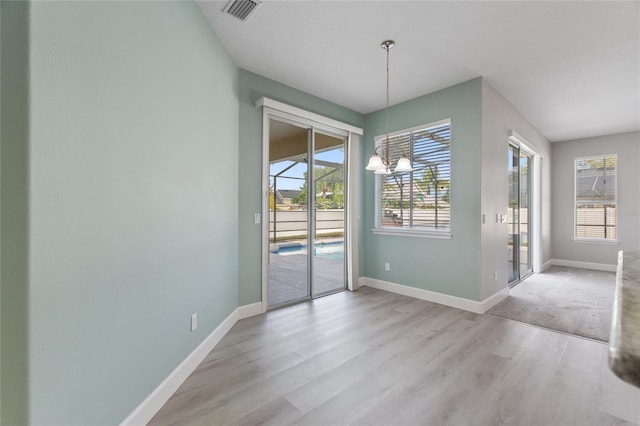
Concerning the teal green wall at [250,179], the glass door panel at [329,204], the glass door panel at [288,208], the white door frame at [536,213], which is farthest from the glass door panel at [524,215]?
the teal green wall at [250,179]

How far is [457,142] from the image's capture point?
361 cm

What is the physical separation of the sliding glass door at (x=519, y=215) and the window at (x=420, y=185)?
58.8 inches

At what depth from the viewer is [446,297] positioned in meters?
3.68

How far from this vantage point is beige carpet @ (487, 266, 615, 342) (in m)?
3.05

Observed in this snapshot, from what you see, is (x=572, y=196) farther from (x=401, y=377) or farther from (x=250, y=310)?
(x=250, y=310)

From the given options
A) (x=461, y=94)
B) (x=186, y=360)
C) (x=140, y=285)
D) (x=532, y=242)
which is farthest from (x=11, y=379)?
(x=532, y=242)

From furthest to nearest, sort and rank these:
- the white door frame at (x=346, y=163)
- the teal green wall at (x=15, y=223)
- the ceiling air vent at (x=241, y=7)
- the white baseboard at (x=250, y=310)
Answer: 1. the white door frame at (x=346, y=163)
2. the white baseboard at (x=250, y=310)
3. the ceiling air vent at (x=241, y=7)
4. the teal green wall at (x=15, y=223)

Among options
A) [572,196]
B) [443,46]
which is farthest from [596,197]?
[443,46]

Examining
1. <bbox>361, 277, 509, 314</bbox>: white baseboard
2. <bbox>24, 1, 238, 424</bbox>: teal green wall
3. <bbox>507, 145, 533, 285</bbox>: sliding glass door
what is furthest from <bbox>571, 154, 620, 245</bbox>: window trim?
<bbox>24, 1, 238, 424</bbox>: teal green wall

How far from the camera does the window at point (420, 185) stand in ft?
12.5

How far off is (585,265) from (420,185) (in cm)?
493

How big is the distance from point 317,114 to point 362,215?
1.78m

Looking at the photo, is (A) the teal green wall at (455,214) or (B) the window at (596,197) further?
(B) the window at (596,197)

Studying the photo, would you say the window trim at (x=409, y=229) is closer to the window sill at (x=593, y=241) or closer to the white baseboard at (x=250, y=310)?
the white baseboard at (x=250, y=310)
